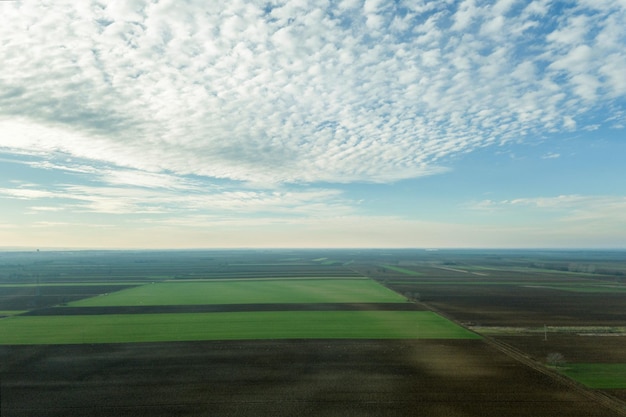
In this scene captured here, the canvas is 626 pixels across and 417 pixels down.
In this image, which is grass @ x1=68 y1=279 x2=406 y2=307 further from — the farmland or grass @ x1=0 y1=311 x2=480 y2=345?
grass @ x1=0 y1=311 x2=480 y2=345

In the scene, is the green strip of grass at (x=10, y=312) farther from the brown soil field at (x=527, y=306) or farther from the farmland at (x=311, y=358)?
the brown soil field at (x=527, y=306)

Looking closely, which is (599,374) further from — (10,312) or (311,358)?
(10,312)

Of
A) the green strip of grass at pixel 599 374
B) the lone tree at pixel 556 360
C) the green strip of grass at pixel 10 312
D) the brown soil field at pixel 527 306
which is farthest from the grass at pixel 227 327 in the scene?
the green strip of grass at pixel 599 374

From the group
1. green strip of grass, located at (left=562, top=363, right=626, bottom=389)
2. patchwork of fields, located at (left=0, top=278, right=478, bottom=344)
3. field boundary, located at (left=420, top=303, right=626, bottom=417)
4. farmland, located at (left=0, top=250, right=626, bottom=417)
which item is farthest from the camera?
patchwork of fields, located at (left=0, top=278, right=478, bottom=344)

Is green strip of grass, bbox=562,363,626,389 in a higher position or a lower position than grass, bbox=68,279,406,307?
higher

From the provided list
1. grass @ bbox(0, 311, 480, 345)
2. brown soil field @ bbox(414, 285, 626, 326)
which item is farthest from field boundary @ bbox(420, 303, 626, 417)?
brown soil field @ bbox(414, 285, 626, 326)

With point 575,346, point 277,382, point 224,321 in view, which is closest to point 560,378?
point 575,346
